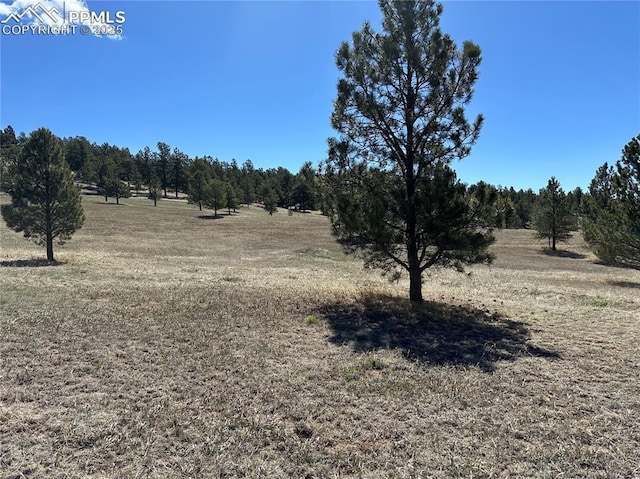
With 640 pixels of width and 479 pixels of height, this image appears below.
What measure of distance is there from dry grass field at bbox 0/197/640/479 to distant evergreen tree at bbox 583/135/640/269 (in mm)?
5906

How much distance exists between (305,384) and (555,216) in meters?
44.8

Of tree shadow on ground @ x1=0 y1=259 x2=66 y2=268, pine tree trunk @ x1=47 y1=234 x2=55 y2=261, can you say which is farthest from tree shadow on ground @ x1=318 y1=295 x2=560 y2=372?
pine tree trunk @ x1=47 y1=234 x2=55 y2=261

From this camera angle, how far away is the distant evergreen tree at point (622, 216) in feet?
55.1

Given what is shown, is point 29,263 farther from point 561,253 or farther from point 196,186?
point 196,186

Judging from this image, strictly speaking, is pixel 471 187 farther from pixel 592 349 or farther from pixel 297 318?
pixel 297 318

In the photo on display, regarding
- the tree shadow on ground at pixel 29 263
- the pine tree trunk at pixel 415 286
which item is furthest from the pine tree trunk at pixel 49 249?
the pine tree trunk at pixel 415 286

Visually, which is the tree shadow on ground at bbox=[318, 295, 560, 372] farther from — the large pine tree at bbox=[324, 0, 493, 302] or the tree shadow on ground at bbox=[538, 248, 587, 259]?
the tree shadow on ground at bbox=[538, 248, 587, 259]

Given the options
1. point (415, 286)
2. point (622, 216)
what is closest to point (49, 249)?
point (415, 286)

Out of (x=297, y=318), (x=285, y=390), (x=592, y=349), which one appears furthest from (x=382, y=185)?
(x=285, y=390)

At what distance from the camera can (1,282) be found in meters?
12.8

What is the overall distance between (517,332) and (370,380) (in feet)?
18.6

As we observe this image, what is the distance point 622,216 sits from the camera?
17.4 m

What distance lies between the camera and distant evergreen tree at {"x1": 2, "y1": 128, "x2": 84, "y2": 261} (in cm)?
2114

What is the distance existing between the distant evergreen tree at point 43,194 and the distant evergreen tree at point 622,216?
96.6 ft
